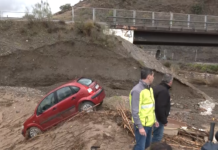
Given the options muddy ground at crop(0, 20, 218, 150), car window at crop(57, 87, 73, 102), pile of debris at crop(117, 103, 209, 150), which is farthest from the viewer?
muddy ground at crop(0, 20, 218, 150)

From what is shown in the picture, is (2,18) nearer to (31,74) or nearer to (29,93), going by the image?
(31,74)

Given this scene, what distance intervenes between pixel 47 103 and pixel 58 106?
0.44m

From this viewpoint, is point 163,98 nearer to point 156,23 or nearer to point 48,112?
point 48,112

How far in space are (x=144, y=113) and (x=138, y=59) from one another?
1258 centimetres

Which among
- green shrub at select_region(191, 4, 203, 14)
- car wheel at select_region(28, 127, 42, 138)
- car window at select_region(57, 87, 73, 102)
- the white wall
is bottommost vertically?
car wheel at select_region(28, 127, 42, 138)

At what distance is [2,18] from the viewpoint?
61.8 ft

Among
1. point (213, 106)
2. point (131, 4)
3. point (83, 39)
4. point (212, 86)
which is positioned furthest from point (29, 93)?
point (131, 4)

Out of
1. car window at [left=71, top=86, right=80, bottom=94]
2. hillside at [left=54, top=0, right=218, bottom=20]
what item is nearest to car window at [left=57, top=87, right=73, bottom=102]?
car window at [left=71, top=86, right=80, bottom=94]

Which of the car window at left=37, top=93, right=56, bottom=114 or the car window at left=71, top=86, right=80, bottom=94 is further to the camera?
the car window at left=71, top=86, right=80, bottom=94

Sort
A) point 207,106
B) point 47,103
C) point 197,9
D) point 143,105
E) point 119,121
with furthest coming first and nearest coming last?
point 197,9, point 207,106, point 47,103, point 119,121, point 143,105

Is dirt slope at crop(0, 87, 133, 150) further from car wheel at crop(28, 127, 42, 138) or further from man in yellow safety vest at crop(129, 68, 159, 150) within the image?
man in yellow safety vest at crop(129, 68, 159, 150)

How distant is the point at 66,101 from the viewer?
9312 millimetres

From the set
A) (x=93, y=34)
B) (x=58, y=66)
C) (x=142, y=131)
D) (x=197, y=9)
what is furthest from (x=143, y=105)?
(x=197, y=9)

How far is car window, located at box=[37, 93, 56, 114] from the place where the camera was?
9328 mm
